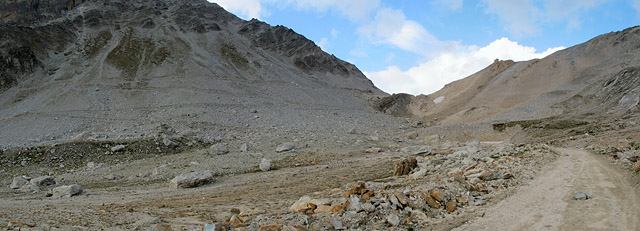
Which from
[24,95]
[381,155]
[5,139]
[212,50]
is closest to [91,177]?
[5,139]

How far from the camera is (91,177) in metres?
19.2

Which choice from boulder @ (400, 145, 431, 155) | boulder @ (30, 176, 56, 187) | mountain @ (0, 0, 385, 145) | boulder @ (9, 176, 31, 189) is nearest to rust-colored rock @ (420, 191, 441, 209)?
boulder @ (400, 145, 431, 155)

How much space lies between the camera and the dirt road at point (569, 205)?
7.96 metres

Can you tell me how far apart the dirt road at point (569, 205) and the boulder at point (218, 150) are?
19405mm

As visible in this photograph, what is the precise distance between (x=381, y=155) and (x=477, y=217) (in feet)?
54.7

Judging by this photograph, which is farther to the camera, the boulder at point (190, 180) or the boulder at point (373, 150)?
the boulder at point (373, 150)

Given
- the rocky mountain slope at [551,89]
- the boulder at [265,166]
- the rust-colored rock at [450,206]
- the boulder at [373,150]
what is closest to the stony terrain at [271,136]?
the rust-colored rock at [450,206]

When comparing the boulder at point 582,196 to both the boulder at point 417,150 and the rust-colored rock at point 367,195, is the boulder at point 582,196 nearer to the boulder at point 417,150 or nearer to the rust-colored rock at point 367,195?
the rust-colored rock at point 367,195

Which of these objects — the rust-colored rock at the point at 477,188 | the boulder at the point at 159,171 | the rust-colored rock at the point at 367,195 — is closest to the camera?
the rust-colored rock at the point at 367,195

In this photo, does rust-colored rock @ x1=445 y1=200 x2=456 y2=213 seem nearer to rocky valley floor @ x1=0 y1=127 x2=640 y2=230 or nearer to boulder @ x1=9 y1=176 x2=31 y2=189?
rocky valley floor @ x1=0 y1=127 x2=640 y2=230

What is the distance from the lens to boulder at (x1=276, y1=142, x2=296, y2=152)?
26175 mm

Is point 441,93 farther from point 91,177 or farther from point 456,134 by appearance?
point 91,177

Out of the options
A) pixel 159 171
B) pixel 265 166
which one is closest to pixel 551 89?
pixel 265 166

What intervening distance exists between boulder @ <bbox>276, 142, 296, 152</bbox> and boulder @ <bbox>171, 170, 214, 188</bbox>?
9.28 m
